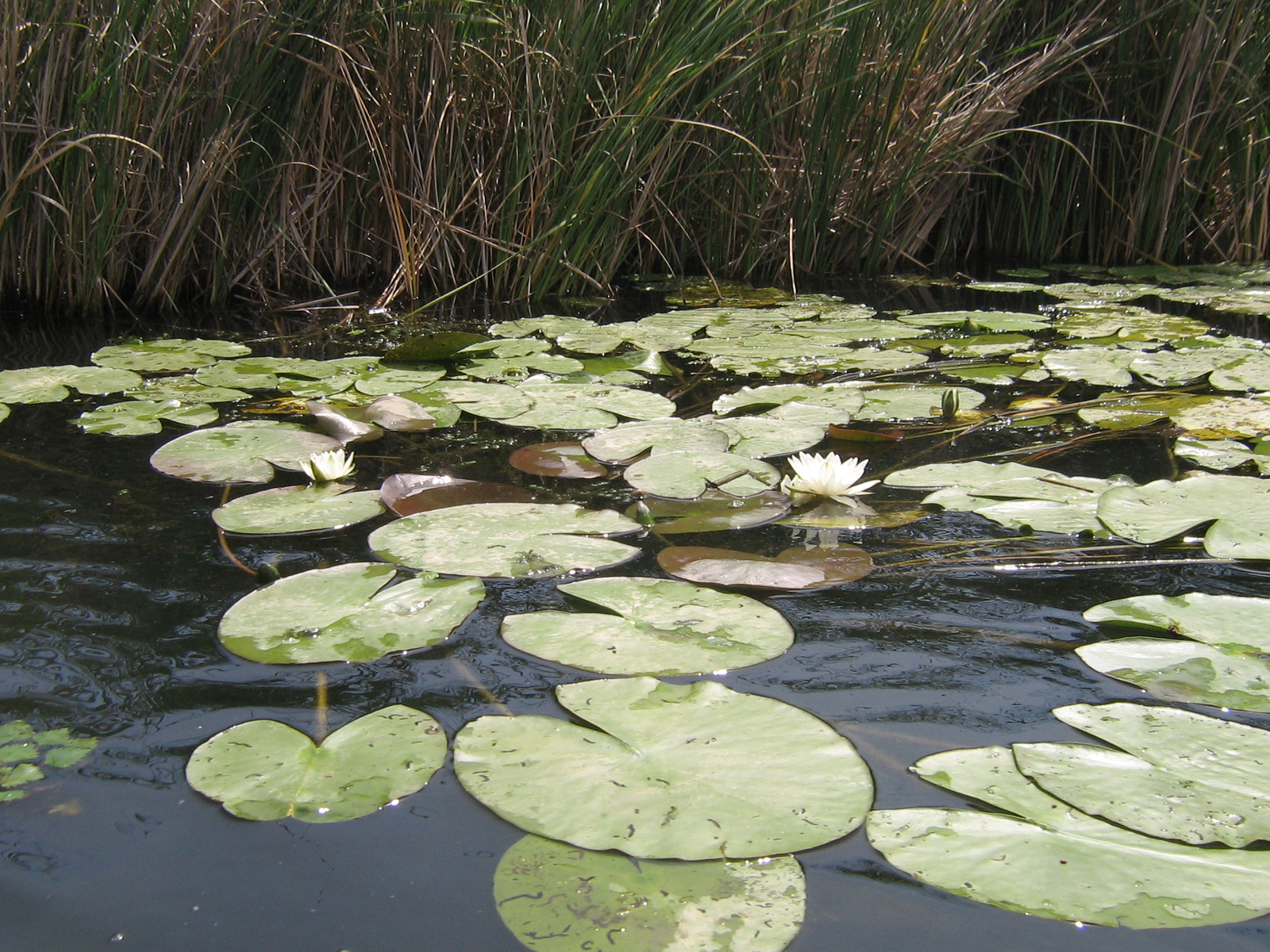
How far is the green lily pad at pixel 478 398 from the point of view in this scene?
1.95m

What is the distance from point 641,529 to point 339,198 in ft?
8.18

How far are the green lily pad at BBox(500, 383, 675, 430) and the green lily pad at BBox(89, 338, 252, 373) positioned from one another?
0.89m

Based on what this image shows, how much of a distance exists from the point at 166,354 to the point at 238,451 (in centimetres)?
93

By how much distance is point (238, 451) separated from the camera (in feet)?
5.46

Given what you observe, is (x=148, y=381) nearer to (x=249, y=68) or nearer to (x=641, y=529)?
(x=249, y=68)

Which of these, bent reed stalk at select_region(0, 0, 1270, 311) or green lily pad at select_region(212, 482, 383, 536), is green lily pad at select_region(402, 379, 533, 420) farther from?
bent reed stalk at select_region(0, 0, 1270, 311)

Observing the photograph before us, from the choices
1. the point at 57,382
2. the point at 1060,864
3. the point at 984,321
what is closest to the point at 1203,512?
the point at 1060,864

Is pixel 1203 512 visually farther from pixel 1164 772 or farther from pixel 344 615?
pixel 344 615

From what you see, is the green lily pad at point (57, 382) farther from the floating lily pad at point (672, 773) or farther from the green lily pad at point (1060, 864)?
the green lily pad at point (1060, 864)

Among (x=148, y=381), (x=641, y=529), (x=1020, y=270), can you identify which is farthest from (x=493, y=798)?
(x=1020, y=270)

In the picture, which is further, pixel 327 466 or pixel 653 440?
pixel 653 440

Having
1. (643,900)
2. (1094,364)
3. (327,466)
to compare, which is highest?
(1094,364)

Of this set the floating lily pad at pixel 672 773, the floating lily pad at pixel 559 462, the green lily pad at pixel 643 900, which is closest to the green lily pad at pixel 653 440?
the floating lily pad at pixel 559 462

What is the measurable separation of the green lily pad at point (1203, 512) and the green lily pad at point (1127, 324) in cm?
128
